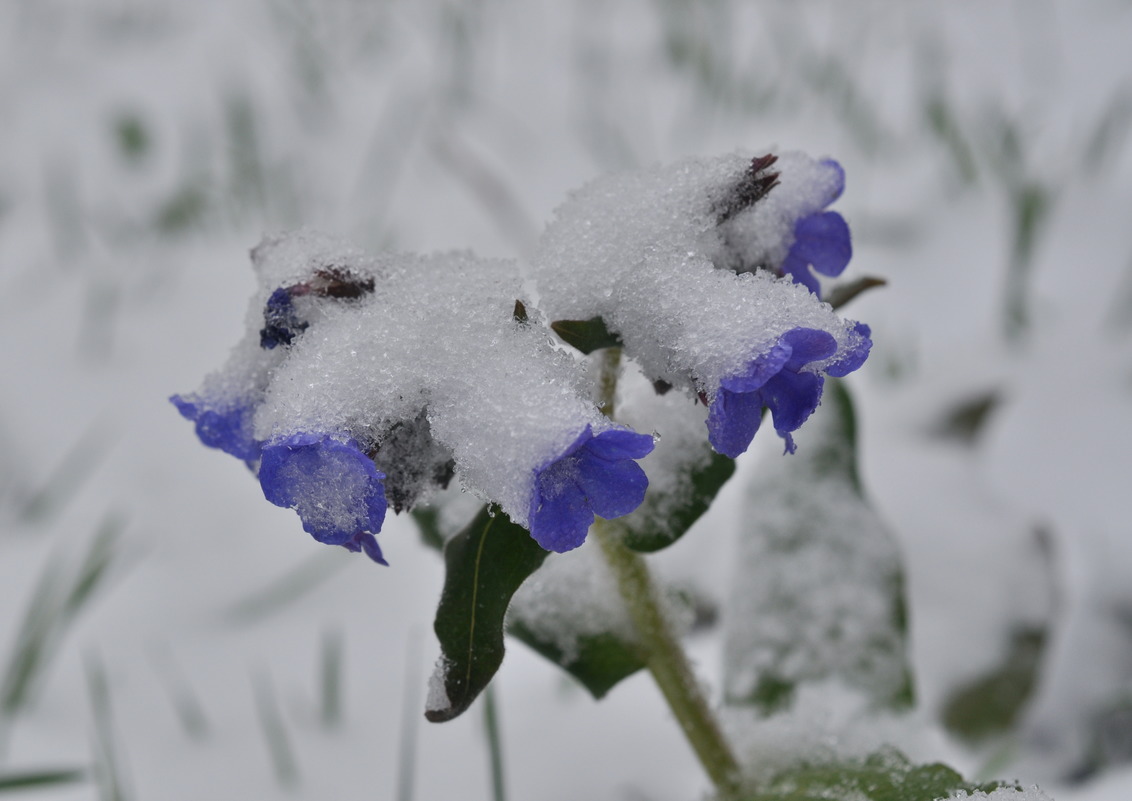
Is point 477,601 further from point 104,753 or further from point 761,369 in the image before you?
point 104,753

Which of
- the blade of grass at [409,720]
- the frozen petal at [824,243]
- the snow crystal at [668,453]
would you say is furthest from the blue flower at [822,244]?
the blade of grass at [409,720]

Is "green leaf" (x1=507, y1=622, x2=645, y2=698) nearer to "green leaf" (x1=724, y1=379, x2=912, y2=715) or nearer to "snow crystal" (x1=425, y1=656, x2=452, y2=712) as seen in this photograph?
"snow crystal" (x1=425, y1=656, x2=452, y2=712)

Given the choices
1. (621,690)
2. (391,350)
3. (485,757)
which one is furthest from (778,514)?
(391,350)

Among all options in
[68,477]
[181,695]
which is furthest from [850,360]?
[68,477]

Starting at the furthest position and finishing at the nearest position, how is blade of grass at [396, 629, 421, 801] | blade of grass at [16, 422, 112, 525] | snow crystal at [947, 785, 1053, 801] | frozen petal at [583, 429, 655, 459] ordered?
1. blade of grass at [16, 422, 112, 525]
2. blade of grass at [396, 629, 421, 801]
3. snow crystal at [947, 785, 1053, 801]
4. frozen petal at [583, 429, 655, 459]

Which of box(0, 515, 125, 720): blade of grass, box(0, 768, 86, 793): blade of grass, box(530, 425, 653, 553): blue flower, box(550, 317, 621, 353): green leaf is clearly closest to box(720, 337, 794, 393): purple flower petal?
box(530, 425, 653, 553): blue flower

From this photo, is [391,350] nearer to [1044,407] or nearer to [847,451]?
[847,451]

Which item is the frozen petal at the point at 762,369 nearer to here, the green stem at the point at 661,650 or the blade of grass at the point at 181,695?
the green stem at the point at 661,650
